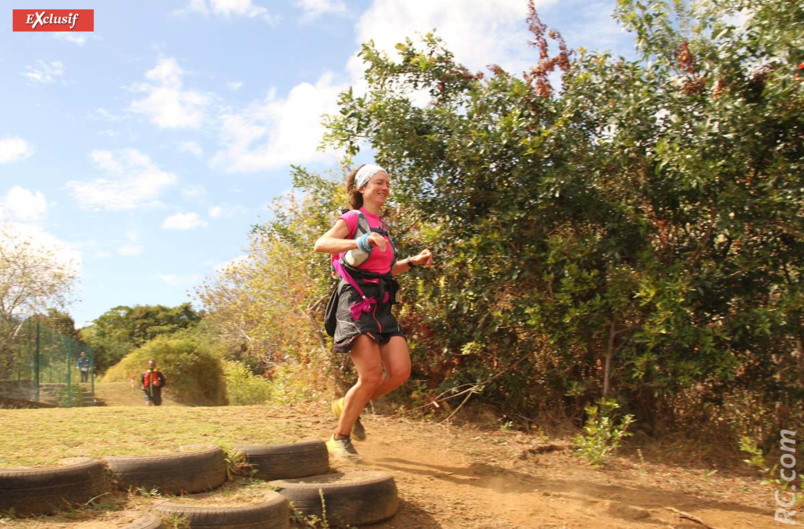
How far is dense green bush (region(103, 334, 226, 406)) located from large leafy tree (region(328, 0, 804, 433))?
50.7 feet

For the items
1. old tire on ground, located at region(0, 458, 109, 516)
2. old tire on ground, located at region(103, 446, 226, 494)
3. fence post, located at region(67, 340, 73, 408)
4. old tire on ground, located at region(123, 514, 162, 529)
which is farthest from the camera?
fence post, located at region(67, 340, 73, 408)

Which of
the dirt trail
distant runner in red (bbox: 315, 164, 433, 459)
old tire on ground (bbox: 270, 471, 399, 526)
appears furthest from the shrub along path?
distant runner in red (bbox: 315, 164, 433, 459)

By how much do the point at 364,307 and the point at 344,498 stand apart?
50.9 inches

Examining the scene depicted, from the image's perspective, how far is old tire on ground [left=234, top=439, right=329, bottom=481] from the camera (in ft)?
13.4

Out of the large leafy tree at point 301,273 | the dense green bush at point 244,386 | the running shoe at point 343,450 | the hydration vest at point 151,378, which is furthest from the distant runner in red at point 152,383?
the running shoe at point 343,450

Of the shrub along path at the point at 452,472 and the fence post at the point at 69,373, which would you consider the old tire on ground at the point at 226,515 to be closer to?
the shrub along path at the point at 452,472

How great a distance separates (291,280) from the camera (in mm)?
8547

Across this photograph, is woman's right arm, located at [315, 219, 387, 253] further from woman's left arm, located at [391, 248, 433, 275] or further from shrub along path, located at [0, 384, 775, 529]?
shrub along path, located at [0, 384, 775, 529]

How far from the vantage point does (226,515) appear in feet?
10.7

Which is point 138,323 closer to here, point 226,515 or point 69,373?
point 69,373

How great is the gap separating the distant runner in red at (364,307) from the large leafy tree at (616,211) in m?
1.75

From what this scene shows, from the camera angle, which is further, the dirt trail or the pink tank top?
the pink tank top

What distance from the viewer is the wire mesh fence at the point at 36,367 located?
1600cm

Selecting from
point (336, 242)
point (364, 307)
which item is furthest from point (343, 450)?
point (336, 242)
